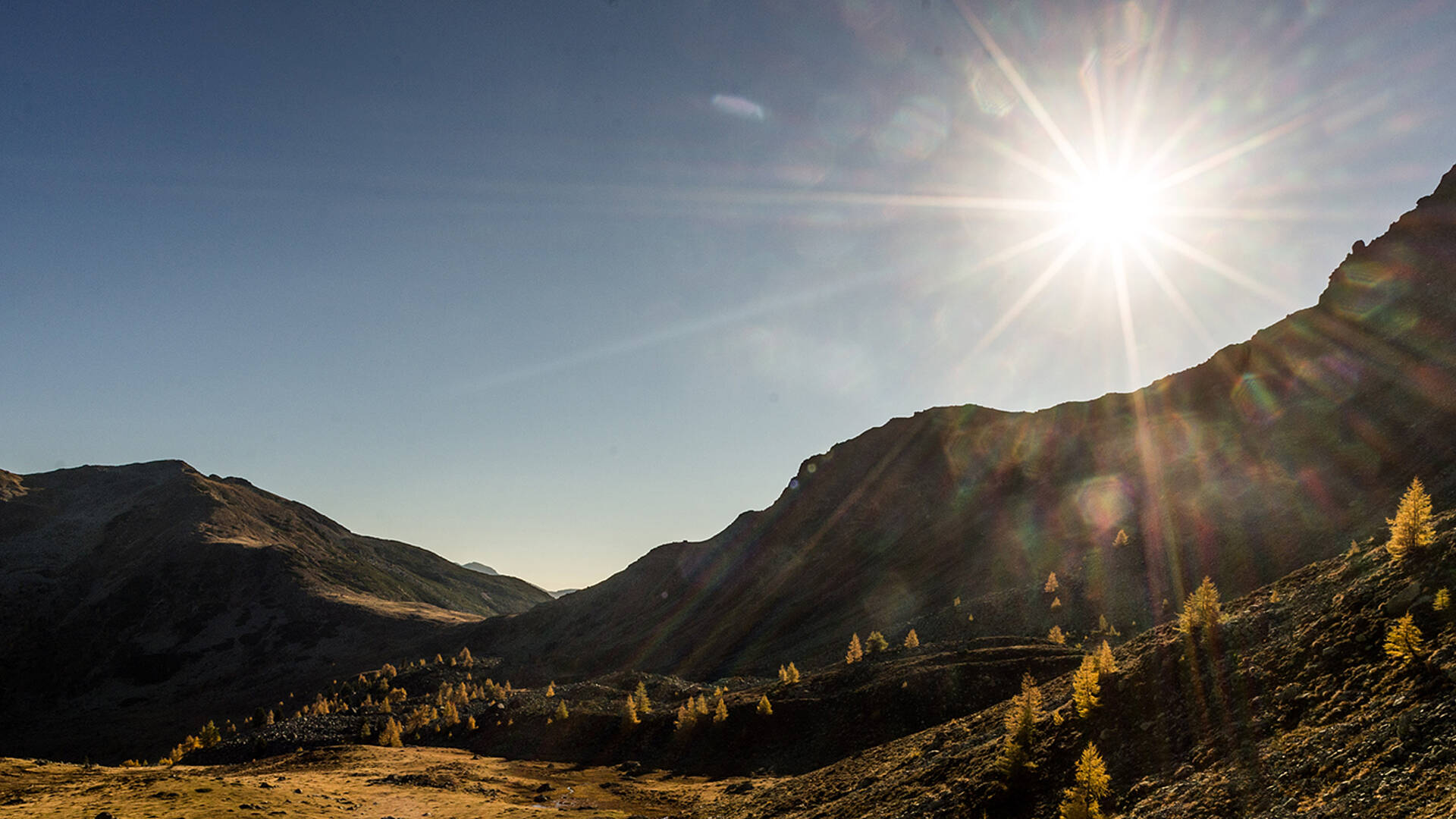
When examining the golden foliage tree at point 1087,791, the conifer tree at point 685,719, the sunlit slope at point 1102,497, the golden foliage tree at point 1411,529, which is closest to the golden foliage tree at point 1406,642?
the golden foliage tree at point 1411,529

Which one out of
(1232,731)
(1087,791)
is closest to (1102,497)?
(1232,731)

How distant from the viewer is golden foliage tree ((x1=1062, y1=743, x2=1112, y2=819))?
1119cm

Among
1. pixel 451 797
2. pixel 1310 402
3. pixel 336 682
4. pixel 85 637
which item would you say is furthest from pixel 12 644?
pixel 1310 402

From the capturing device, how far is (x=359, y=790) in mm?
28469

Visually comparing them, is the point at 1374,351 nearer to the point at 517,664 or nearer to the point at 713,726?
the point at 713,726

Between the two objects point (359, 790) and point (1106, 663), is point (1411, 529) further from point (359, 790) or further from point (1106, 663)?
point (359, 790)

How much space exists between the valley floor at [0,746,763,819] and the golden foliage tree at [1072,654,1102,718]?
15.7 m

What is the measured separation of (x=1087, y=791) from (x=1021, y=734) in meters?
2.95

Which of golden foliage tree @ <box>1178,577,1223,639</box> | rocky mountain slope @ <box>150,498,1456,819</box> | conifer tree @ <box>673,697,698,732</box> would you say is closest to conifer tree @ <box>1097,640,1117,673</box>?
rocky mountain slope @ <box>150,498,1456,819</box>

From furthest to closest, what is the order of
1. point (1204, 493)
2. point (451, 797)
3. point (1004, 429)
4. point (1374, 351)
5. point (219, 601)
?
1. point (219, 601)
2. point (1004, 429)
3. point (1374, 351)
4. point (1204, 493)
5. point (451, 797)

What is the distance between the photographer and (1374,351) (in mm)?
54031

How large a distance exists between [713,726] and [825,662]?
75.2 feet

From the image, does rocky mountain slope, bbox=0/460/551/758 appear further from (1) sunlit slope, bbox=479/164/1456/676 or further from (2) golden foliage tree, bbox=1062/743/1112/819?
(2) golden foliage tree, bbox=1062/743/1112/819

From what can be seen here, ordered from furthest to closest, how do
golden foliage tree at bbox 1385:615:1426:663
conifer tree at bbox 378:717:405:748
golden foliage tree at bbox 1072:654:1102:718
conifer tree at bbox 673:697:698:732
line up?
conifer tree at bbox 378:717:405:748 < conifer tree at bbox 673:697:698:732 < golden foliage tree at bbox 1072:654:1102:718 < golden foliage tree at bbox 1385:615:1426:663
